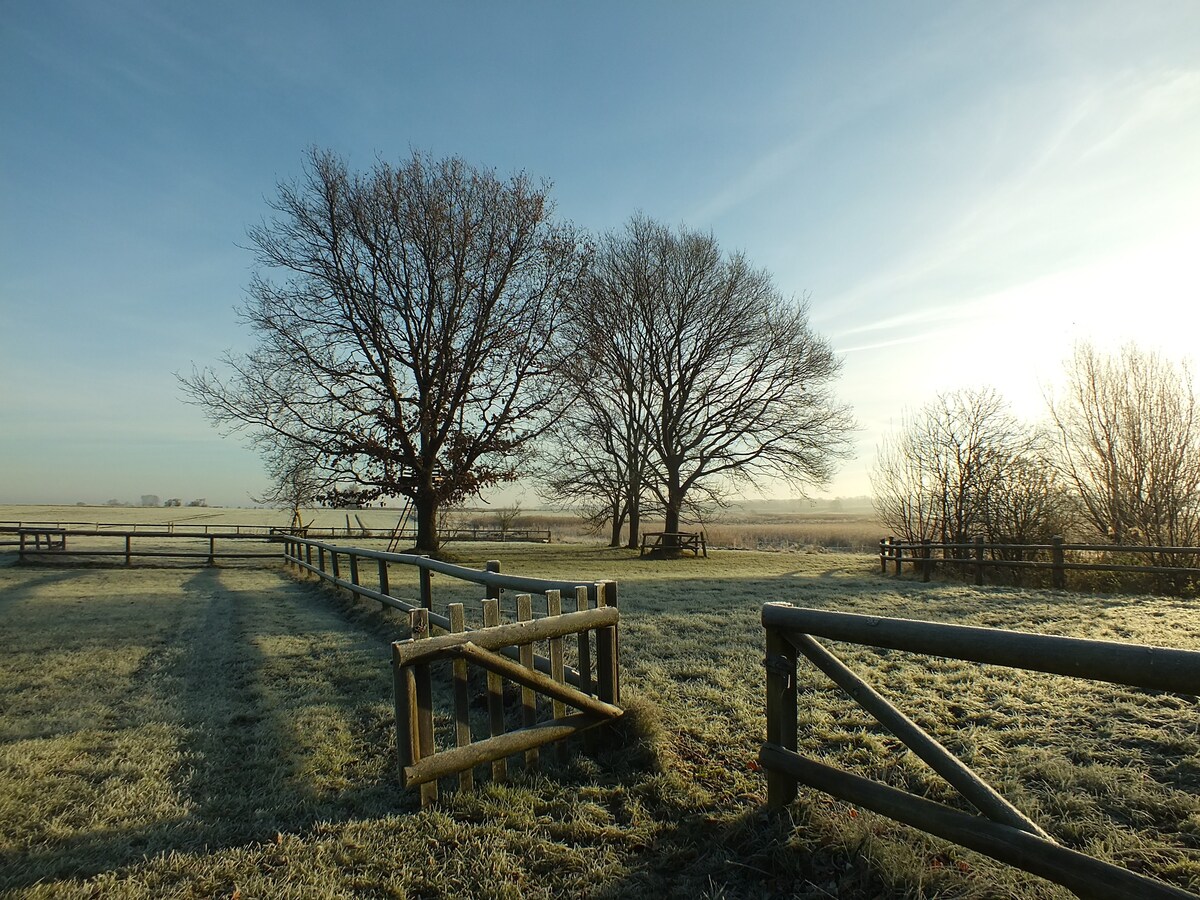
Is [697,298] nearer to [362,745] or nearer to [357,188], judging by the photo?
[357,188]

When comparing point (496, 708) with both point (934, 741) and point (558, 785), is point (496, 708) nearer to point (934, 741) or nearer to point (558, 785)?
point (558, 785)

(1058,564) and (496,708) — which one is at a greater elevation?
(496,708)

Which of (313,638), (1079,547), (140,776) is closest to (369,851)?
(140,776)

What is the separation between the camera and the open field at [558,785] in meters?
2.91

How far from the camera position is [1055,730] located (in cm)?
450

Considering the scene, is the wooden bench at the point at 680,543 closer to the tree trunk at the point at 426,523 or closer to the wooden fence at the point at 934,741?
the tree trunk at the point at 426,523

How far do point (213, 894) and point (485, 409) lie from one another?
1886 cm

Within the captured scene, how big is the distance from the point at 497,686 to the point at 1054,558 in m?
13.8

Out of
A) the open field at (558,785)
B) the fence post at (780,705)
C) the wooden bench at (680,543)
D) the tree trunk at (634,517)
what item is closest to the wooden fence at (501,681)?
the open field at (558,785)

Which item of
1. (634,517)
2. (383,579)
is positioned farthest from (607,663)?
(634,517)

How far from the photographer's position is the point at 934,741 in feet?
9.22

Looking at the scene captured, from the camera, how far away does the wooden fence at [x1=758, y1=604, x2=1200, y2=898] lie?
2.10 metres

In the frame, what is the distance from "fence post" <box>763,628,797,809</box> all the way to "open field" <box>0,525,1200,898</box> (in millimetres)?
139

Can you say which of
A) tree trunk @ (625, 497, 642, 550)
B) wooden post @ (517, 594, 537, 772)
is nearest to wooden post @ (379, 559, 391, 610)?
wooden post @ (517, 594, 537, 772)
